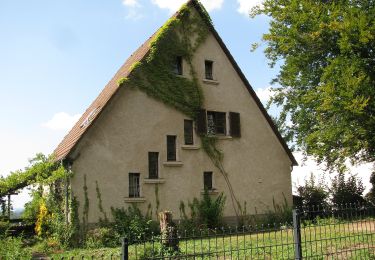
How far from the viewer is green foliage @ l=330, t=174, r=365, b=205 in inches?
953

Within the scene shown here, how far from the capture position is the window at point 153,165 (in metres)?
18.5

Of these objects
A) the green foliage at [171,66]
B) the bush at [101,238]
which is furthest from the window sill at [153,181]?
the green foliage at [171,66]

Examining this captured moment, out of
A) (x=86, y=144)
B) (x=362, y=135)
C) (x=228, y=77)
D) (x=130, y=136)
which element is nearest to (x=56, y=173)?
(x=86, y=144)

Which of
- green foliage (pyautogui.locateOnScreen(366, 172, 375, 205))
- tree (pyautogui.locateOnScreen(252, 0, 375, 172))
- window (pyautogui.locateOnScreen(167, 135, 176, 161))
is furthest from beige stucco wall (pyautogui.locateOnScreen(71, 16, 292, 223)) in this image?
green foliage (pyautogui.locateOnScreen(366, 172, 375, 205))

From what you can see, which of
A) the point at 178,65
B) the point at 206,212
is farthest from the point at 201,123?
the point at 206,212

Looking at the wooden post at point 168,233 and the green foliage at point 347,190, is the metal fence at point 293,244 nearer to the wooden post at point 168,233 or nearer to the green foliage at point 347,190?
the wooden post at point 168,233

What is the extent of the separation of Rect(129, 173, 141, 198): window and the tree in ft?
31.6

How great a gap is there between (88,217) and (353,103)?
482 inches

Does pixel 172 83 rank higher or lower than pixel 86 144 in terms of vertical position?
higher

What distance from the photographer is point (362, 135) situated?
2038 centimetres

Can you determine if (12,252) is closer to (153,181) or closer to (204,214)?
(153,181)

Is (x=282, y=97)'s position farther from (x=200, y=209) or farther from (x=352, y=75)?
(x=200, y=209)

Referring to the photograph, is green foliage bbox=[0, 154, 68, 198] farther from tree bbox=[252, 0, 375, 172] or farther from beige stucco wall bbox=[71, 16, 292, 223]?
tree bbox=[252, 0, 375, 172]

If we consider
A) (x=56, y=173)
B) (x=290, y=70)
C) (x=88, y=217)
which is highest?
(x=290, y=70)
